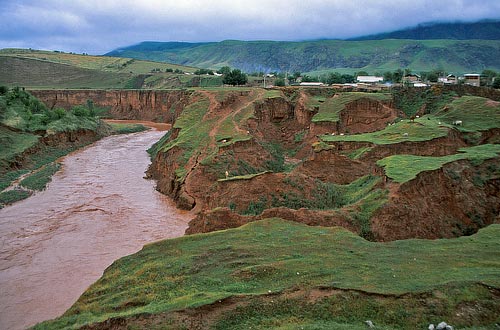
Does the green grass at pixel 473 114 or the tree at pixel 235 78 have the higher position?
the tree at pixel 235 78

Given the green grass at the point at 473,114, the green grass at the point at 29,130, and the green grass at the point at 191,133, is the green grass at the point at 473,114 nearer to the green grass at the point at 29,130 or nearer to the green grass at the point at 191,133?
the green grass at the point at 191,133

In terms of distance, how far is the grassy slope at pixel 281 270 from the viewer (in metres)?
13.5

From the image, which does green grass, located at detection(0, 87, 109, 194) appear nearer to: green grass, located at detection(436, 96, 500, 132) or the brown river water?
the brown river water

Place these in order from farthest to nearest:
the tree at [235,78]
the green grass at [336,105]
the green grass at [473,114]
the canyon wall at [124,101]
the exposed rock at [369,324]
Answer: the canyon wall at [124,101]
the tree at [235,78]
the green grass at [336,105]
the green grass at [473,114]
the exposed rock at [369,324]

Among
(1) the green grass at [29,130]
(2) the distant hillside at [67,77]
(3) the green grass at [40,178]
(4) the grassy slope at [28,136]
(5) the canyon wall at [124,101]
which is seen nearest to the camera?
(3) the green grass at [40,178]

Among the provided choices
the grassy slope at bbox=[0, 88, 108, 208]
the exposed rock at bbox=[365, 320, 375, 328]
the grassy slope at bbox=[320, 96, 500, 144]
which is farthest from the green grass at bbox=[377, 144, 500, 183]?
the grassy slope at bbox=[0, 88, 108, 208]

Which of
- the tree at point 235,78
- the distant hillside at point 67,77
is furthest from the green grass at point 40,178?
the distant hillside at point 67,77

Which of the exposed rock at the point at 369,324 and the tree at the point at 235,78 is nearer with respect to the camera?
the exposed rock at the point at 369,324

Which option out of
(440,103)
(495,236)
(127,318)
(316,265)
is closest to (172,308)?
(127,318)

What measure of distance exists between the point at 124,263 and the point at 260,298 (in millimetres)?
7968

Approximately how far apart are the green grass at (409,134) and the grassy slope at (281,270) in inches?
622

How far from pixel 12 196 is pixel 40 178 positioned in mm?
6136

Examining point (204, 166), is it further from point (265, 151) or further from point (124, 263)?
point (124, 263)

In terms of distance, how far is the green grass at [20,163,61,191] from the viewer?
39000mm
